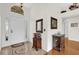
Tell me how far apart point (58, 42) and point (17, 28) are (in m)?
0.76

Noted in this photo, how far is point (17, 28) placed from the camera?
5.06ft

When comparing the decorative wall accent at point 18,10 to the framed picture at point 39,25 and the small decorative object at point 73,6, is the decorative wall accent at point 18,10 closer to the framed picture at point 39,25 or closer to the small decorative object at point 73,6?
the framed picture at point 39,25

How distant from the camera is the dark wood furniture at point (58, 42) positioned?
150cm

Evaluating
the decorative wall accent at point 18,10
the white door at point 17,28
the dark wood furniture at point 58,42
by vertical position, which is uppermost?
the decorative wall accent at point 18,10

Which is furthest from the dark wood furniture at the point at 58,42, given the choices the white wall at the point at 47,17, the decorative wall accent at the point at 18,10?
the decorative wall accent at the point at 18,10

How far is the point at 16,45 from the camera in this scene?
1.51 metres

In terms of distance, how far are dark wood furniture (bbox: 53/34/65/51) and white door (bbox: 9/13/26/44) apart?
0.55 m

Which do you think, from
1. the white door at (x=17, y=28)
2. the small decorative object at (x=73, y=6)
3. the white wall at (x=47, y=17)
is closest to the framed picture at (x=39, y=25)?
the white wall at (x=47, y=17)

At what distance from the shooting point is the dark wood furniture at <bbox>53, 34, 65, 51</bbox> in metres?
1.50

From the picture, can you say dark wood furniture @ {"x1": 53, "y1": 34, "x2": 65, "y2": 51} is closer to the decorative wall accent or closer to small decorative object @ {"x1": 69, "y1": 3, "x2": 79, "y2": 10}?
small decorative object @ {"x1": 69, "y1": 3, "x2": 79, "y2": 10}

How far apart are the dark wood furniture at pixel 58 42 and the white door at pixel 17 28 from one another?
21.8 inches

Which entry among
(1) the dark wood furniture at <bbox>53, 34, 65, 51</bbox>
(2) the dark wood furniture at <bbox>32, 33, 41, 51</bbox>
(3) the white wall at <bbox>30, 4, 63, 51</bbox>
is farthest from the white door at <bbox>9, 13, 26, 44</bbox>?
(1) the dark wood furniture at <bbox>53, 34, 65, 51</bbox>

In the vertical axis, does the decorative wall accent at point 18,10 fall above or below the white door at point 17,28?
above
